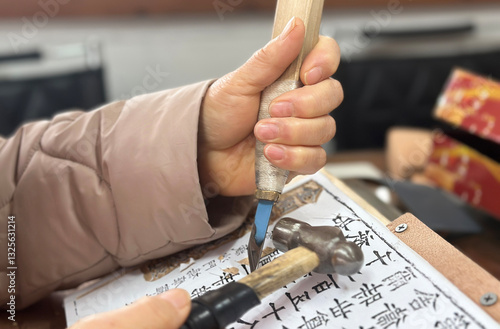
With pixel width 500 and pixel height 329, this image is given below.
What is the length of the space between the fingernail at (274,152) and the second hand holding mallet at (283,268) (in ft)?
0.23

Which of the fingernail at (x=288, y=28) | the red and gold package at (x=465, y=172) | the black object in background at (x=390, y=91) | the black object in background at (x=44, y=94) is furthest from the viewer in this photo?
the black object in background at (x=390, y=91)

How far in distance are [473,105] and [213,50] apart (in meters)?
0.86

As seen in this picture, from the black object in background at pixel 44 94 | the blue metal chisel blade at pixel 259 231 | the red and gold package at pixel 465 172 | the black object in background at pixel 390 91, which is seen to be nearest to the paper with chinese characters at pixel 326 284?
the blue metal chisel blade at pixel 259 231

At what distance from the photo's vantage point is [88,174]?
545mm

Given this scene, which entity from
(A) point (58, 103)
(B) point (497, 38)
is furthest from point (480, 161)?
(A) point (58, 103)

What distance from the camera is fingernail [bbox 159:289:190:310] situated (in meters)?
0.36

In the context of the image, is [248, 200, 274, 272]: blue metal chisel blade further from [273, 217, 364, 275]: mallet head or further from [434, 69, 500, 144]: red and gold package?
[434, 69, 500, 144]: red and gold package

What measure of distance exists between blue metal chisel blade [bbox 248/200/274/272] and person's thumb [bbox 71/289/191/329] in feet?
0.41

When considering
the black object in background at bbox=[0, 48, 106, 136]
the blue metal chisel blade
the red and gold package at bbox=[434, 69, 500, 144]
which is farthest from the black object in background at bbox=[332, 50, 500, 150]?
the blue metal chisel blade

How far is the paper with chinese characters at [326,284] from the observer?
1.23ft

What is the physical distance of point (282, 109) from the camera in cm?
48

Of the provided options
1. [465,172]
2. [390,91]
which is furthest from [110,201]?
[390,91]

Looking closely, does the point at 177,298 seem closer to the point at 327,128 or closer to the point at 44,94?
the point at 327,128

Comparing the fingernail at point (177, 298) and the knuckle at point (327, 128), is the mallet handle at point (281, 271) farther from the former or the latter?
the knuckle at point (327, 128)
